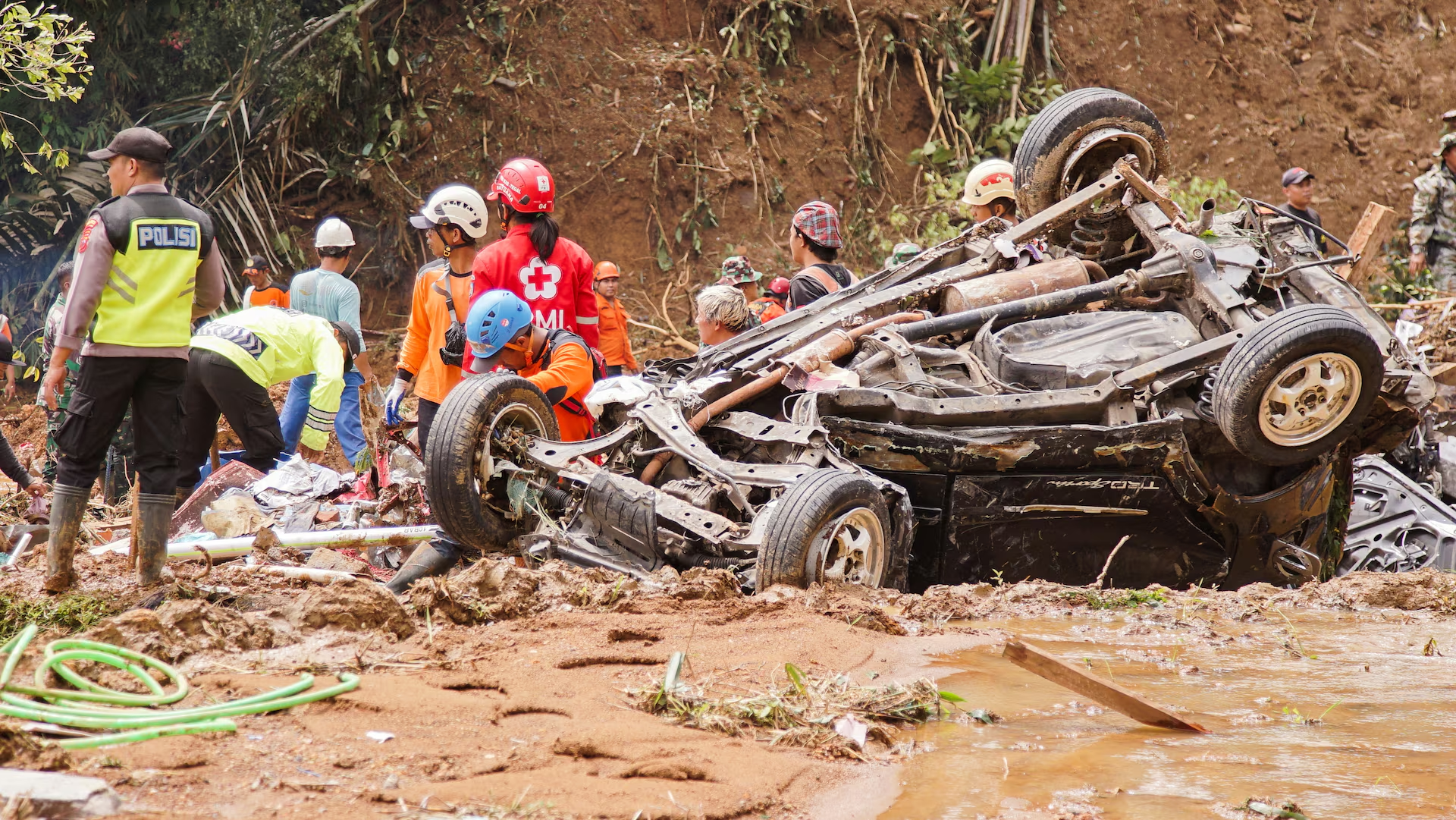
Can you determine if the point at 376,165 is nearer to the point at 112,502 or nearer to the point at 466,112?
the point at 466,112

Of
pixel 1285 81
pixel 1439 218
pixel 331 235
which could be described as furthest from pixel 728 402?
pixel 1285 81

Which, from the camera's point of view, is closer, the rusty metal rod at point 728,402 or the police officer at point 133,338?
the police officer at point 133,338

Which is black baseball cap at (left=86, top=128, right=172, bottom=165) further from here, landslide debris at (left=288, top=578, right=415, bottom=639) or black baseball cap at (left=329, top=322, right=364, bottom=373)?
black baseball cap at (left=329, top=322, right=364, bottom=373)

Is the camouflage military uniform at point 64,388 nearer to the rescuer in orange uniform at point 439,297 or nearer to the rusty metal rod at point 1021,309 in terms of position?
the rescuer in orange uniform at point 439,297

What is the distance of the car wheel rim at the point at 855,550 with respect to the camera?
4969 mm

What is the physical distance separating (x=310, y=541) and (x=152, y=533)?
3.58 feet

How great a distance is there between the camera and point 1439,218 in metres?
11.1

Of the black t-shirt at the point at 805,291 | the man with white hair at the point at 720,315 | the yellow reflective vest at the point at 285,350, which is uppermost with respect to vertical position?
the black t-shirt at the point at 805,291

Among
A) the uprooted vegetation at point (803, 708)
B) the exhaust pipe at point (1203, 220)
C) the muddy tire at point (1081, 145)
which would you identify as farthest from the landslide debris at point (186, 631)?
the exhaust pipe at point (1203, 220)

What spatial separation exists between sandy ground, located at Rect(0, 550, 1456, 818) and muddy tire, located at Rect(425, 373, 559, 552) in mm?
683

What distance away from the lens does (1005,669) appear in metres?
4.18

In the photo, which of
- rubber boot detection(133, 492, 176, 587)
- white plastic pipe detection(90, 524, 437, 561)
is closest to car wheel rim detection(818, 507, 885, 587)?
white plastic pipe detection(90, 524, 437, 561)

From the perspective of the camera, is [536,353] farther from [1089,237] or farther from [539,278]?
[1089,237]

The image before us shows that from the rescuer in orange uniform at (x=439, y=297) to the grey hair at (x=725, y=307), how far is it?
4.17ft
